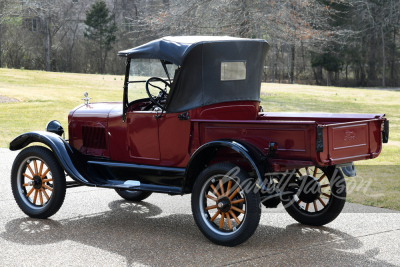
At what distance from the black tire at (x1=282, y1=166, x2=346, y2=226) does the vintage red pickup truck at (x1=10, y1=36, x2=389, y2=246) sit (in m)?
0.01

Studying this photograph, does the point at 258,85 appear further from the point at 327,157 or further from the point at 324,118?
the point at 327,157

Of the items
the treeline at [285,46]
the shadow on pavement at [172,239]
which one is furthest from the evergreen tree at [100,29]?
the shadow on pavement at [172,239]

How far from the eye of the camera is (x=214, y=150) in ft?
17.3

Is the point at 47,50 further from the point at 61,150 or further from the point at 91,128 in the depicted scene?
the point at 61,150

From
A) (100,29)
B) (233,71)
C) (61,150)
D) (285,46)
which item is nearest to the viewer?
(233,71)

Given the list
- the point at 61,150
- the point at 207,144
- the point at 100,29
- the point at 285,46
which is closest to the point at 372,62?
the point at 285,46

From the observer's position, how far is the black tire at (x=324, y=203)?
18.0 feet

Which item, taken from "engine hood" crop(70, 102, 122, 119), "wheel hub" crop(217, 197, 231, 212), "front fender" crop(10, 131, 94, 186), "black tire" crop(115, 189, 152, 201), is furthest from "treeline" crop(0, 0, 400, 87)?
"wheel hub" crop(217, 197, 231, 212)

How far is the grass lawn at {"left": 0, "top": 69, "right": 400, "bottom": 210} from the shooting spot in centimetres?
A: 806

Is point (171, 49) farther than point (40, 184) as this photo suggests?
No

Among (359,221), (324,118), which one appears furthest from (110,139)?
(359,221)

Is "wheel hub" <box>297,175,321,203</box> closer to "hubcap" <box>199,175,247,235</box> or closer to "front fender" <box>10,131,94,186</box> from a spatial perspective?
"hubcap" <box>199,175,247,235</box>

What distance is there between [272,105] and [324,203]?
15.6 meters

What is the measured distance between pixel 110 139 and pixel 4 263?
1.97 metres
